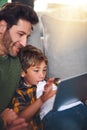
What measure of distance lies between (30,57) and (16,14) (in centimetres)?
25

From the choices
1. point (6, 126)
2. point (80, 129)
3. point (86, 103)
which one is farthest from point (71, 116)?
point (6, 126)

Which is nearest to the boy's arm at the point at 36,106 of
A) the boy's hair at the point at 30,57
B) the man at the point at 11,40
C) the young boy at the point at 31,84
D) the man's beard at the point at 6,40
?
the young boy at the point at 31,84

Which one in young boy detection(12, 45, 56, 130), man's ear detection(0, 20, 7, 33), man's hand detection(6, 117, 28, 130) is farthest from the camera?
man's ear detection(0, 20, 7, 33)

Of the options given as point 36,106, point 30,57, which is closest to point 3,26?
point 30,57

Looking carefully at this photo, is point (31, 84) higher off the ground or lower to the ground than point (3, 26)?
lower

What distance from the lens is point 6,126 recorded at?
62.8 inches

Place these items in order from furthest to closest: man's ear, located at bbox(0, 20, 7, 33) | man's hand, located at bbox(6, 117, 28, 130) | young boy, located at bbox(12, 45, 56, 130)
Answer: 1. man's ear, located at bbox(0, 20, 7, 33)
2. young boy, located at bbox(12, 45, 56, 130)
3. man's hand, located at bbox(6, 117, 28, 130)

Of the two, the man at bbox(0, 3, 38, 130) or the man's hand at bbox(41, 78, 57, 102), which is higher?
the man at bbox(0, 3, 38, 130)

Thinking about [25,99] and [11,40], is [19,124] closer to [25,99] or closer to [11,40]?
[25,99]

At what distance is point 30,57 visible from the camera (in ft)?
5.95

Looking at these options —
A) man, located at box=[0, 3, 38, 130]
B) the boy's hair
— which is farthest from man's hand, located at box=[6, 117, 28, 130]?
the boy's hair

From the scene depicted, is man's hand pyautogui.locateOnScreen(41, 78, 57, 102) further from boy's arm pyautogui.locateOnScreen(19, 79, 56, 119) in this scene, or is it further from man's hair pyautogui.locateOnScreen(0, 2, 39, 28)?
man's hair pyautogui.locateOnScreen(0, 2, 39, 28)

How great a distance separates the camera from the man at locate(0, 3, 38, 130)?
66.1 inches

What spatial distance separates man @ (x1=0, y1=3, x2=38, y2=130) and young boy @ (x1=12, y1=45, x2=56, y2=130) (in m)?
0.04
